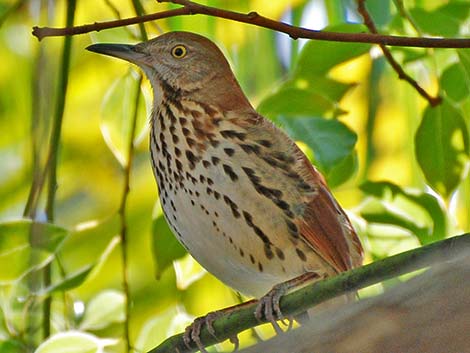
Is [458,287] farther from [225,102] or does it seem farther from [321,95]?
[225,102]

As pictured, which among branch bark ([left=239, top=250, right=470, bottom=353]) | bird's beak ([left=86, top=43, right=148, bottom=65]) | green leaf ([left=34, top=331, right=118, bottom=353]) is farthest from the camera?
bird's beak ([left=86, top=43, right=148, bottom=65])

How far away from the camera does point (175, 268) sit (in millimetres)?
2297

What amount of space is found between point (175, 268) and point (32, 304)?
1.59 feet

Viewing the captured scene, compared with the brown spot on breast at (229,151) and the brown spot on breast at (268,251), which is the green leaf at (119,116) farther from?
the brown spot on breast at (268,251)

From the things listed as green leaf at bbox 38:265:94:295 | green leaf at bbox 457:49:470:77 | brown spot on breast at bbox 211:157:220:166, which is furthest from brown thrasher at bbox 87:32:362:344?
green leaf at bbox 457:49:470:77

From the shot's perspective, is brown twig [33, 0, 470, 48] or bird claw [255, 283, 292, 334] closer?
brown twig [33, 0, 470, 48]

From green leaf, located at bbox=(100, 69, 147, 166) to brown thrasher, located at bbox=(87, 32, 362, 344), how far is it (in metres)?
0.06

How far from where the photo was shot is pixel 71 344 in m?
1.80

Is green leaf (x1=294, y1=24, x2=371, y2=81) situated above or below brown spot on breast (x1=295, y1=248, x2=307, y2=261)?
above

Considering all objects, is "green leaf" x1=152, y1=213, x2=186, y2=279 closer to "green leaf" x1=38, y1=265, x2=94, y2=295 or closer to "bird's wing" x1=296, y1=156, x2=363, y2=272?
"green leaf" x1=38, y1=265, x2=94, y2=295

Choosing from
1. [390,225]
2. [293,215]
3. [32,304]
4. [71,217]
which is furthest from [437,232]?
[71,217]

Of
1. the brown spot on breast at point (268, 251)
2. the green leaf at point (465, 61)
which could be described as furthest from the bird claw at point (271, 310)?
the green leaf at point (465, 61)

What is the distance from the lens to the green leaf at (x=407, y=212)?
2.10 meters

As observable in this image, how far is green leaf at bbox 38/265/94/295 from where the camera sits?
1.96m
